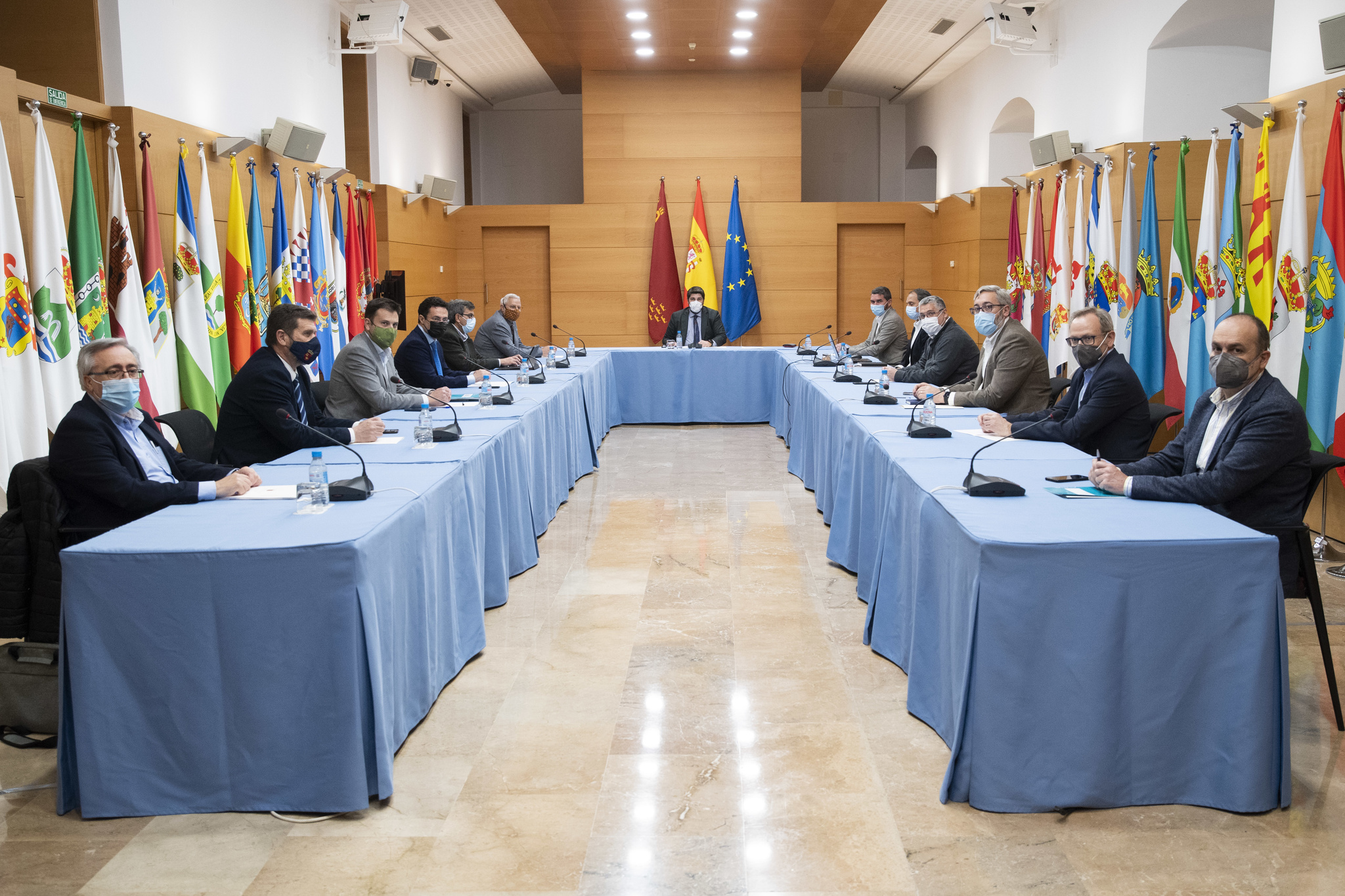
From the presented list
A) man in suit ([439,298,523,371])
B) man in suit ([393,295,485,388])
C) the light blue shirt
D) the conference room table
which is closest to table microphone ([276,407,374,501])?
the conference room table

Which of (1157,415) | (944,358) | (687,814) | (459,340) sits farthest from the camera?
(459,340)

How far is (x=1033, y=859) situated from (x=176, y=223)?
5.41 meters

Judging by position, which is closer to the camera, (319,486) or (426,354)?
(319,486)

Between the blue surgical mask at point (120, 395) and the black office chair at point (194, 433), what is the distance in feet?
2.77

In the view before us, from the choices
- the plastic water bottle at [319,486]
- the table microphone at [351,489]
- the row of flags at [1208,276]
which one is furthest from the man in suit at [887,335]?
the plastic water bottle at [319,486]

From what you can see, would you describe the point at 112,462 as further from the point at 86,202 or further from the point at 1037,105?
the point at 1037,105

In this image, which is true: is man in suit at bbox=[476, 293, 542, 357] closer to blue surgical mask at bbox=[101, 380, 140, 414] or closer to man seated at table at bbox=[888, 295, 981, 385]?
man seated at table at bbox=[888, 295, 981, 385]

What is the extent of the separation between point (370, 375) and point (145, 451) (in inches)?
76.7

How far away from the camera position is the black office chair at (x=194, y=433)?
3.84 m

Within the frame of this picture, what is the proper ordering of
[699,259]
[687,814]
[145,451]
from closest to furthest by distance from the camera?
[687,814] → [145,451] → [699,259]

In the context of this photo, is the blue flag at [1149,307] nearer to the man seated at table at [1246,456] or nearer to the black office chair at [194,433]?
the man seated at table at [1246,456]

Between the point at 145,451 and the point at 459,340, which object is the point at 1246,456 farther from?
the point at 459,340

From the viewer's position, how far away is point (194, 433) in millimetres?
3916

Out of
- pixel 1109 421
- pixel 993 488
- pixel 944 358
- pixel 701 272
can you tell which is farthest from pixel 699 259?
pixel 993 488
